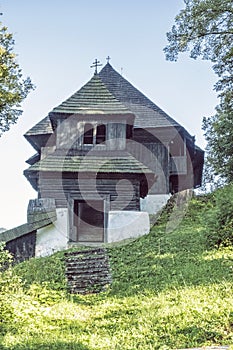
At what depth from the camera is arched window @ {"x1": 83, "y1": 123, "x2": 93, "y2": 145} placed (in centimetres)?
1711

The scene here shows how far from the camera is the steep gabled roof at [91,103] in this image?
16.9 metres

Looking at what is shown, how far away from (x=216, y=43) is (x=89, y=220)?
30.0 ft

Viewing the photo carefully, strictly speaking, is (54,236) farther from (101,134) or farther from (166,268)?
(166,268)

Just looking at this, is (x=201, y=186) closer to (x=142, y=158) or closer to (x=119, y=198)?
(x=142, y=158)

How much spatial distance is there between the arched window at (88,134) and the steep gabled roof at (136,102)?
383 centimetres

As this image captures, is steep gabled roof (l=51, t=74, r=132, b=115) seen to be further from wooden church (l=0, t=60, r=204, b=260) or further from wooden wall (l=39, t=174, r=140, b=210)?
wooden wall (l=39, t=174, r=140, b=210)

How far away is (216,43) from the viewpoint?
60.8 ft

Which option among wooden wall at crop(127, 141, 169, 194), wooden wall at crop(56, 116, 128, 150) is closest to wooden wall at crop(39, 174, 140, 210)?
wooden wall at crop(56, 116, 128, 150)

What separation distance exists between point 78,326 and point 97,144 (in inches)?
434

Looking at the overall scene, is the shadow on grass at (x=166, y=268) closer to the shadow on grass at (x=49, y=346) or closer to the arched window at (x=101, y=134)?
the shadow on grass at (x=49, y=346)

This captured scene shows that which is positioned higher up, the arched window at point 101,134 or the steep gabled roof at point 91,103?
the steep gabled roof at point 91,103

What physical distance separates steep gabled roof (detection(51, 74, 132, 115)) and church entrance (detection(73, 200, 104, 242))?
341 cm

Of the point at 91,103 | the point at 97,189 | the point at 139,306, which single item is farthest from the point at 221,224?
the point at 91,103

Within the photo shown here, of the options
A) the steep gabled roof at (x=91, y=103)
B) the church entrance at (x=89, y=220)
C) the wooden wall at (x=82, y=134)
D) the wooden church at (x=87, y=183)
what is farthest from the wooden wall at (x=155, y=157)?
the wooden wall at (x=82, y=134)
